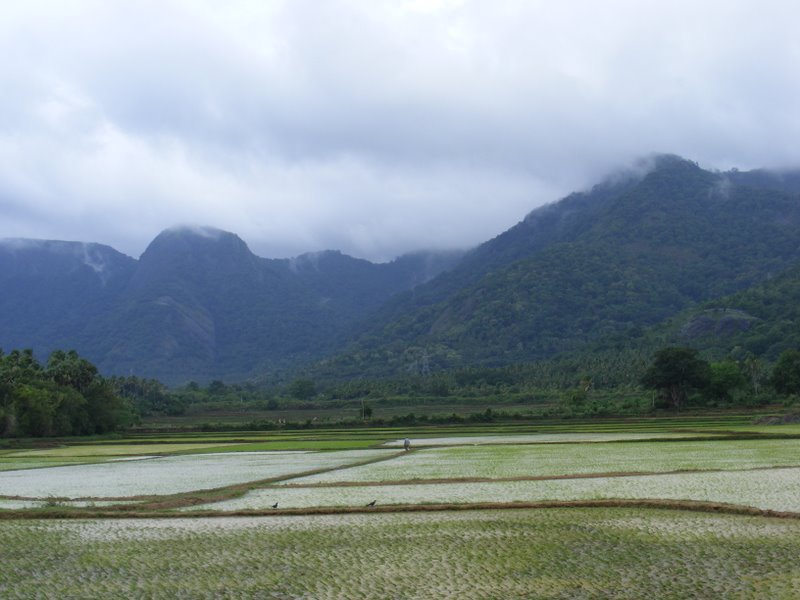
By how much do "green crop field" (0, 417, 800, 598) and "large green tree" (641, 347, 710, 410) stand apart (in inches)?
2496

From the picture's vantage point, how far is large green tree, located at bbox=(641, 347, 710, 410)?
10206 centimetres

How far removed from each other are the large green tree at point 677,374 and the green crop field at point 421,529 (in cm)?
6339

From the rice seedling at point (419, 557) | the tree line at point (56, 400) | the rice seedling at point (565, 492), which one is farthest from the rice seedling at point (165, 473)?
the tree line at point (56, 400)

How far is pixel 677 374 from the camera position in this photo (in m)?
103

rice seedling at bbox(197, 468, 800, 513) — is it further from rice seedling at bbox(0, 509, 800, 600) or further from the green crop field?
rice seedling at bbox(0, 509, 800, 600)

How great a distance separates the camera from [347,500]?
83.9 feet

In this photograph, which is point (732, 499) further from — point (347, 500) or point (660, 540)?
point (347, 500)

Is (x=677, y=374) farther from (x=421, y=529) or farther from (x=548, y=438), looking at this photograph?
(x=421, y=529)

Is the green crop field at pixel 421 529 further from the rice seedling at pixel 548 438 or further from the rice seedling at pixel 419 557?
the rice seedling at pixel 548 438

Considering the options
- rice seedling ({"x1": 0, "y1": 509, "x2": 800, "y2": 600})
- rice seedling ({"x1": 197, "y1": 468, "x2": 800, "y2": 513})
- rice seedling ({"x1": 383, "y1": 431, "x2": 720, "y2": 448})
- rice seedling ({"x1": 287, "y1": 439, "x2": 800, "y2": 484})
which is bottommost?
rice seedling ({"x1": 383, "y1": 431, "x2": 720, "y2": 448})

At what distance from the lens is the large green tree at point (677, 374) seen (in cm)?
10206

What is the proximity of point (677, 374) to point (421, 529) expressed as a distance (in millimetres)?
90655

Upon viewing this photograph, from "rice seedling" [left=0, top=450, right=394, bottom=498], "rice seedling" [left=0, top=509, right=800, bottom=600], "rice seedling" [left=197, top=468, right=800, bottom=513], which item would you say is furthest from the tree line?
"rice seedling" [left=0, top=509, right=800, bottom=600]

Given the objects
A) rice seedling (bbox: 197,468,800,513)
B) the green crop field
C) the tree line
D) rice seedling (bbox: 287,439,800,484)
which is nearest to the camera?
the green crop field
